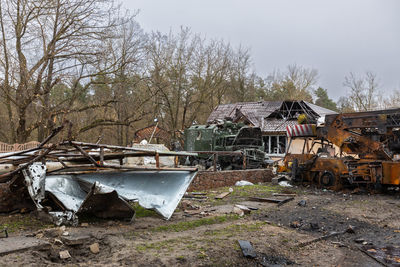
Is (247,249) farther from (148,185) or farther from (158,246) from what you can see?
(148,185)

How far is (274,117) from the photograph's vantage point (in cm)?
2758

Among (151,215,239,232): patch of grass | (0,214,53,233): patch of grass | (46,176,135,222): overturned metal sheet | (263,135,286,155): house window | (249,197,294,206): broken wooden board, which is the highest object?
(263,135,286,155): house window

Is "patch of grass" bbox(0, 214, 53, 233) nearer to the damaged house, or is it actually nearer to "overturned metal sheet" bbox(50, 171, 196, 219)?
"overturned metal sheet" bbox(50, 171, 196, 219)

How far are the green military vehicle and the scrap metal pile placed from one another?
939 cm

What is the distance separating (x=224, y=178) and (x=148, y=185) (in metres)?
5.81

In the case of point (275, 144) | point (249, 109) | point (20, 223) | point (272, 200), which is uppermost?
point (249, 109)

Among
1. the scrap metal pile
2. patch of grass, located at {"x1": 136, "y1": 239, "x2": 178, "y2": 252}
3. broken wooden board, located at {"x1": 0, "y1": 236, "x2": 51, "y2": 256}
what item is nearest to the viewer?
broken wooden board, located at {"x1": 0, "y1": 236, "x2": 51, "y2": 256}

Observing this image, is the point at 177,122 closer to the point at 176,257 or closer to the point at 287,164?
the point at 287,164

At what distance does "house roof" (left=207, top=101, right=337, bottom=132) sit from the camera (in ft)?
85.5

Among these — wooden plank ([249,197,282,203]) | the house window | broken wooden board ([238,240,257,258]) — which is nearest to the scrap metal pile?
broken wooden board ([238,240,257,258])

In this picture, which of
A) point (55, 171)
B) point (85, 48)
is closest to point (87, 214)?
point (55, 171)

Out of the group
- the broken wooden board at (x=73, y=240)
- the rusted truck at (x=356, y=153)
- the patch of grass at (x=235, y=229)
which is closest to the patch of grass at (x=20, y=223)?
the broken wooden board at (x=73, y=240)

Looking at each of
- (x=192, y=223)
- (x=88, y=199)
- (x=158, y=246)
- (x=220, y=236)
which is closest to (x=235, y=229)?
(x=220, y=236)

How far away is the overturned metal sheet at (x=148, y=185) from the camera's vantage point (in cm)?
590
